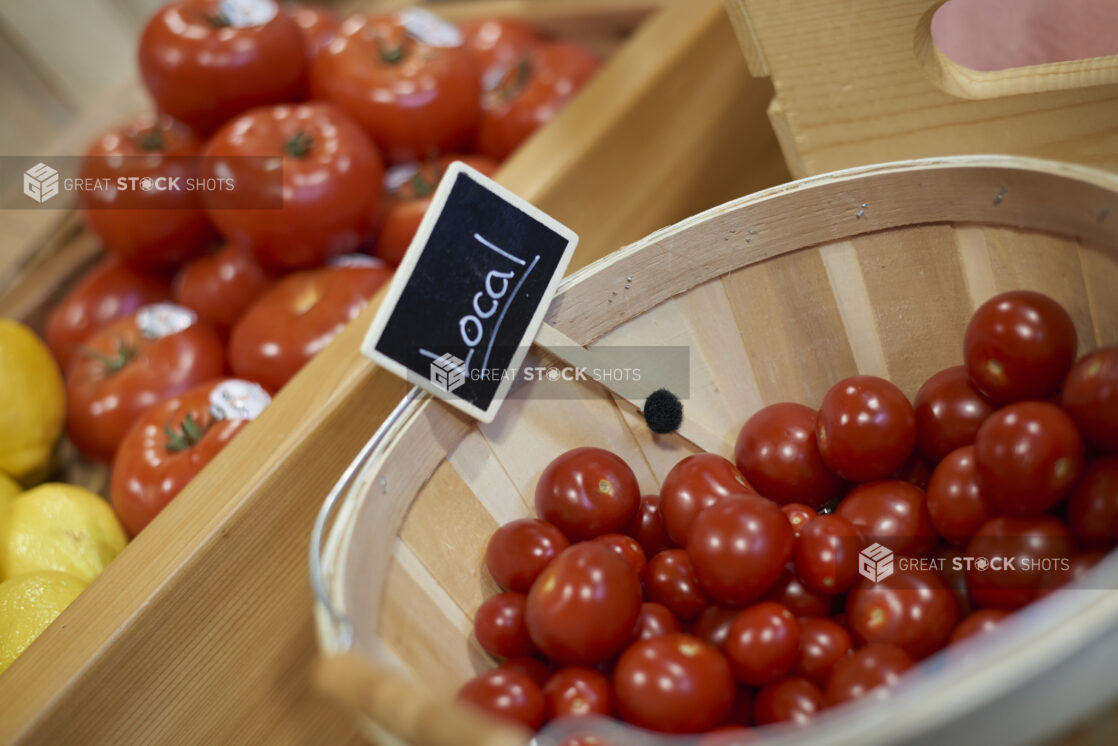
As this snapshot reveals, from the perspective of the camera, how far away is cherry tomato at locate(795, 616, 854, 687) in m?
0.67

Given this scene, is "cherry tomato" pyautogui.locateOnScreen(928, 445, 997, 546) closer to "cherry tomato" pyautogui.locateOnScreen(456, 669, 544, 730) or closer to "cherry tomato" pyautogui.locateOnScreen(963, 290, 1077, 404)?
"cherry tomato" pyautogui.locateOnScreen(963, 290, 1077, 404)

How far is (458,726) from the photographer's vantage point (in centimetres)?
46

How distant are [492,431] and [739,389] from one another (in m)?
0.26

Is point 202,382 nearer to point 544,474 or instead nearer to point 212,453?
point 212,453

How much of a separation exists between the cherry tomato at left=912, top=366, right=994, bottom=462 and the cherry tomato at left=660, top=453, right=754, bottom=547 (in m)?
0.17

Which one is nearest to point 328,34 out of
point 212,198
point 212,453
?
point 212,198

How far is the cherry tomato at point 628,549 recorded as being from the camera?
0.77 meters

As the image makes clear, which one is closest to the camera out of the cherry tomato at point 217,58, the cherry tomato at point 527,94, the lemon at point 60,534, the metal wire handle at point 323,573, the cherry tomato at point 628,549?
the metal wire handle at point 323,573

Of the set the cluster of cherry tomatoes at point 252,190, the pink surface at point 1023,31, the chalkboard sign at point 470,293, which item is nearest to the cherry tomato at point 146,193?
the cluster of cherry tomatoes at point 252,190

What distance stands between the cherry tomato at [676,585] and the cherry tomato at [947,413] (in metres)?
0.25

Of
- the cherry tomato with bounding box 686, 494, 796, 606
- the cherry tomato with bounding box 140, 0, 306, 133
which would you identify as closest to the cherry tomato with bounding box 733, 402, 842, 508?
the cherry tomato with bounding box 686, 494, 796, 606

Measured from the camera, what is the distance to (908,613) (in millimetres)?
655

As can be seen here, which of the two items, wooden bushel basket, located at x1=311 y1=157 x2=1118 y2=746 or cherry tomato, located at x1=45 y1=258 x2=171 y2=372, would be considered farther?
cherry tomato, located at x1=45 y1=258 x2=171 y2=372

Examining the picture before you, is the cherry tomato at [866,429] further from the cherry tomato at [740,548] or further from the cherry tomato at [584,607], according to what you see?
the cherry tomato at [584,607]
